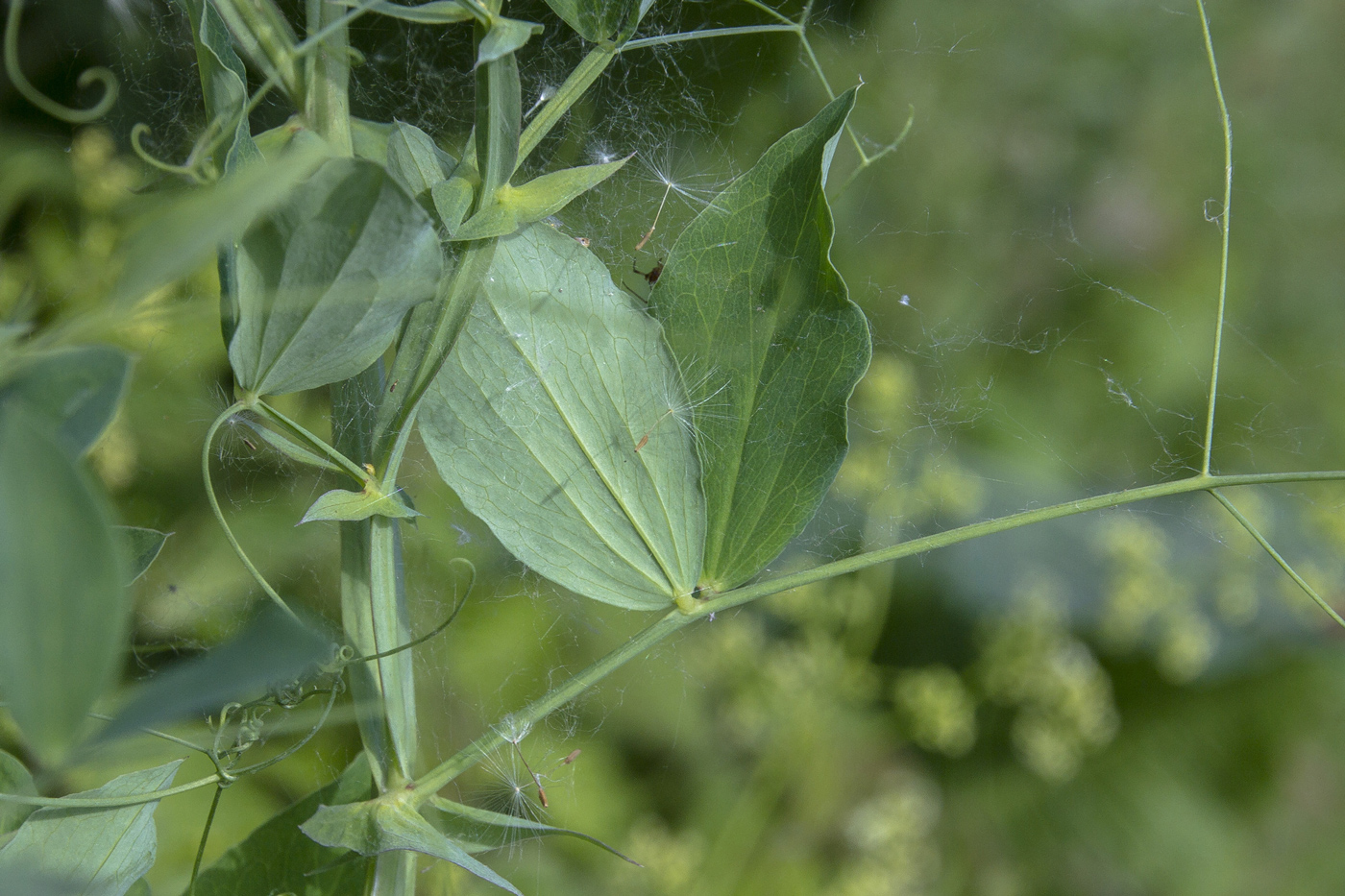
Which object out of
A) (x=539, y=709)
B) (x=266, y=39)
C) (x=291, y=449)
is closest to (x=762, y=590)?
(x=539, y=709)

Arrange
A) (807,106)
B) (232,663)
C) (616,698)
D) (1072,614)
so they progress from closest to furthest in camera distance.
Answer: (232,663) < (807,106) < (616,698) < (1072,614)

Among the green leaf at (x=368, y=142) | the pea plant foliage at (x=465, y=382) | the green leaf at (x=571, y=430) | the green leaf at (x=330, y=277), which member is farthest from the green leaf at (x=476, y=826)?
the green leaf at (x=368, y=142)

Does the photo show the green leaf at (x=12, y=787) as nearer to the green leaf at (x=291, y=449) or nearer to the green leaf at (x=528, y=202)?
the green leaf at (x=291, y=449)

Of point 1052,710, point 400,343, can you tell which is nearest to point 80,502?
point 400,343

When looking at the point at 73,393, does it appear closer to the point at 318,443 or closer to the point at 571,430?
the point at 318,443

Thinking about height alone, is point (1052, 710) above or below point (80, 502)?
below

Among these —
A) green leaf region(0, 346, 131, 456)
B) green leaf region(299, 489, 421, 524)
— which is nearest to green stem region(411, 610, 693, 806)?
green leaf region(299, 489, 421, 524)

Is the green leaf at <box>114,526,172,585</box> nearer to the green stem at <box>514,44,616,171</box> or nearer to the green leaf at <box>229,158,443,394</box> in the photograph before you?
the green leaf at <box>229,158,443,394</box>

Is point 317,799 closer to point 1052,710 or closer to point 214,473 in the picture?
point 214,473
